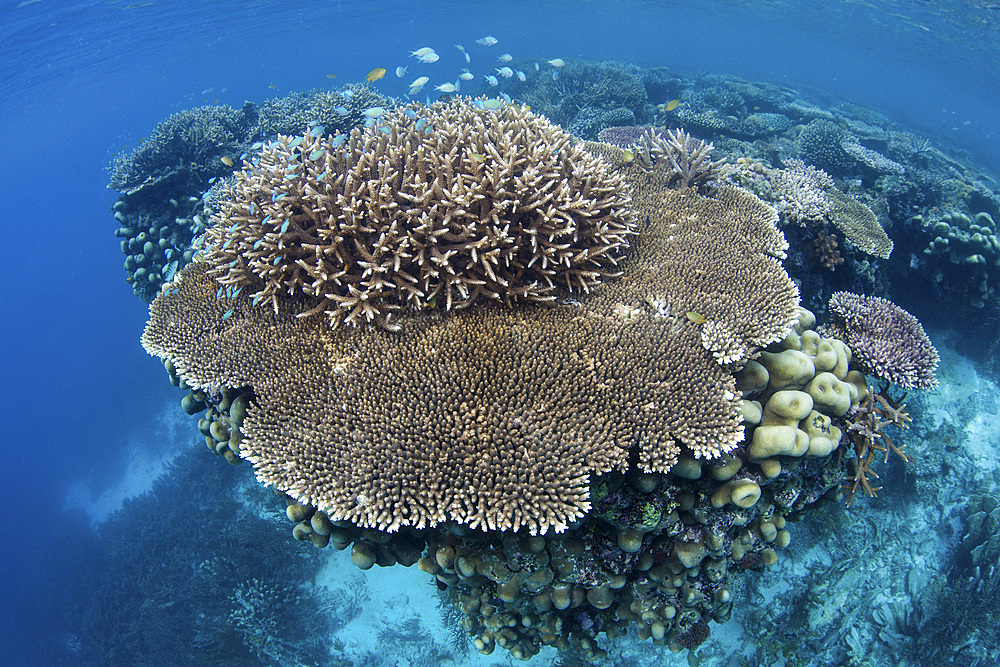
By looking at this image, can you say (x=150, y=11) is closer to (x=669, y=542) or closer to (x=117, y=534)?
(x=117, y=534)

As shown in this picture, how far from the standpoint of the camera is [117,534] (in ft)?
45.7

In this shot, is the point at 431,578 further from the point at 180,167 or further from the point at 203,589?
the point at 180,167

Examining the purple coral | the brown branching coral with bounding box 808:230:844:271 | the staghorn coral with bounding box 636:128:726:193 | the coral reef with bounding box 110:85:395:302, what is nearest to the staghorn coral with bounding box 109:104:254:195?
the coral reef with bounding box 110:85:395:302

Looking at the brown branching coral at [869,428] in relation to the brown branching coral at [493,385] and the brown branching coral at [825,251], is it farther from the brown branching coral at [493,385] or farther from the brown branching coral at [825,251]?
the brown branching coral at [825,251]

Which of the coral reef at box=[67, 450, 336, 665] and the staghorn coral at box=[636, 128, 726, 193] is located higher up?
the staghorn coral at box=[636, 128, 726, 193]

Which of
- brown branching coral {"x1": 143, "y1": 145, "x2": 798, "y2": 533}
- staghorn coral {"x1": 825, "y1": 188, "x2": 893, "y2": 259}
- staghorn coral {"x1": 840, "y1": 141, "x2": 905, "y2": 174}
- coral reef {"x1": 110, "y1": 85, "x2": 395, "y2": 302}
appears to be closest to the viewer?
brown branching coral {"x1": 143, "y1": 145, "x2": 798, "y2": 533}

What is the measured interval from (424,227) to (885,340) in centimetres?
501

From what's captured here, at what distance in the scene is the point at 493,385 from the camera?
331 cm

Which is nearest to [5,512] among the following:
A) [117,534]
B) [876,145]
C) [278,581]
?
[117,534]

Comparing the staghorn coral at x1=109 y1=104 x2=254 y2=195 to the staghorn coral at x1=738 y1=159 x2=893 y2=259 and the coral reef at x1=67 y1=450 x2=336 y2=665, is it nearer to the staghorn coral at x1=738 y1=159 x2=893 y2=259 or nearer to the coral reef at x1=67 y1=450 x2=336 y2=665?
the coral reef at x1=67 y1=450 x2=336 y2=665

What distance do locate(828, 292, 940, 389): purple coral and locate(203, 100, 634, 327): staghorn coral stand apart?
9.17 ft

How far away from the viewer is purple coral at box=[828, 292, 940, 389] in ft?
14.8

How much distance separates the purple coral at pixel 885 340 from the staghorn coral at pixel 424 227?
2795mm

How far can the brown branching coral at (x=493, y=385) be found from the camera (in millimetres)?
2982
